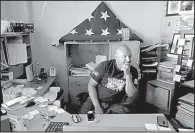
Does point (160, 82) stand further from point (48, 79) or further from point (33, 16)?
point (33, 16)

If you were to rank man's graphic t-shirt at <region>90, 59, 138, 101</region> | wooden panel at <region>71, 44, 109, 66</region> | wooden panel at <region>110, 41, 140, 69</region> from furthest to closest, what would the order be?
1. wooden panel at <region>71, 44, 109, 66</region>
2. wooden panel at <region>110, 41, 140, 69</region>
3. man's graphic t-shirt at <region>90, 59, 138, 101</region>

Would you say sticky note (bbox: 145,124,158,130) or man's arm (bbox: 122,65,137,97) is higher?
man's arm (bbox: 122,65,137,97)

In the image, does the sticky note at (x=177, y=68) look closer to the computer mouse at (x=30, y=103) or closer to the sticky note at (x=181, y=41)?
the sticky note at (x=181, y=41)

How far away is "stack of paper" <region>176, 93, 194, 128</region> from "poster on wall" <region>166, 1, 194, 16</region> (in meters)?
0.91

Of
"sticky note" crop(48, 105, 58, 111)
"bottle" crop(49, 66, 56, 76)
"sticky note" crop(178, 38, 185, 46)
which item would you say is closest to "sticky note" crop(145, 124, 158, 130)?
"sticky note" crop(48, 105, 58, 111)

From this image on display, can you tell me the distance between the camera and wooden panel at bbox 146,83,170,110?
1.97 meters

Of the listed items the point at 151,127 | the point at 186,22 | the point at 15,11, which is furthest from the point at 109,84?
the point at 15,11

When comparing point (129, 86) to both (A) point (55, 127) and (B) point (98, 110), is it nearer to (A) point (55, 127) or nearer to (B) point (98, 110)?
(B) point (98, 110)

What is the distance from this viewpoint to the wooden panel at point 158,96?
1.97m

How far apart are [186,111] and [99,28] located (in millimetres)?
1403

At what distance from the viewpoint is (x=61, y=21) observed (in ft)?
7.21

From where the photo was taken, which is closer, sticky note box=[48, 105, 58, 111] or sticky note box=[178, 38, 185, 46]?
sticky note box=[48, 105, 58, 111]

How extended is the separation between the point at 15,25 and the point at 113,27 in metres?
1.16

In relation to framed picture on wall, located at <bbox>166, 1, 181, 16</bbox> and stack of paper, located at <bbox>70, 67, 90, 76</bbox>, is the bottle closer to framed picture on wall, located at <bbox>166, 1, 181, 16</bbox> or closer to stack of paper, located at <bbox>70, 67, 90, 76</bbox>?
stack of paper, located at <bbox>70, 67, 90, 76</bbox>
